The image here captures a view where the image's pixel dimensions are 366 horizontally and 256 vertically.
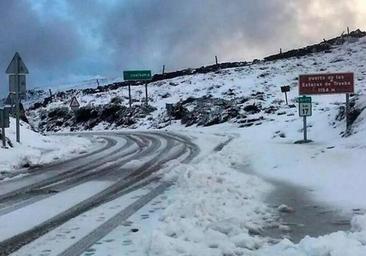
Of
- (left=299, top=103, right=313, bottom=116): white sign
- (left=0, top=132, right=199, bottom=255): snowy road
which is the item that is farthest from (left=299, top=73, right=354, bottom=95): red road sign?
(left=0, top=132, right=199, bottom=255): snowy road

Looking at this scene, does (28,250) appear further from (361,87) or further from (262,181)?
(361,87)

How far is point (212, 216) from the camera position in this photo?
7.81 metres

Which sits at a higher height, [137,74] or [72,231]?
[137,74]

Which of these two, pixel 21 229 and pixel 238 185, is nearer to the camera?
pixel 21 229

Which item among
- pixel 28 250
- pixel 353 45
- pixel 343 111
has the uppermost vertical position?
pixel 353 45

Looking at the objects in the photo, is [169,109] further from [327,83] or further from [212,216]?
[212,216]

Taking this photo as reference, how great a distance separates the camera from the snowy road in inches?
311

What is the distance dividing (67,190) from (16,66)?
10724mm

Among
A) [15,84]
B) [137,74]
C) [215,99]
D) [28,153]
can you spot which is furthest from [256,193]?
[137,74]

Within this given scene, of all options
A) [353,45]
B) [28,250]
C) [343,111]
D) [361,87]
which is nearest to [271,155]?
[343,111]

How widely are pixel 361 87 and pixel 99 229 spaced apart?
1670 inches

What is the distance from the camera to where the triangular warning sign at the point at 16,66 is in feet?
68.8

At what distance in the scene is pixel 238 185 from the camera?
35.4ft

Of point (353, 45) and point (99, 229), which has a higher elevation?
point (353, 45)
